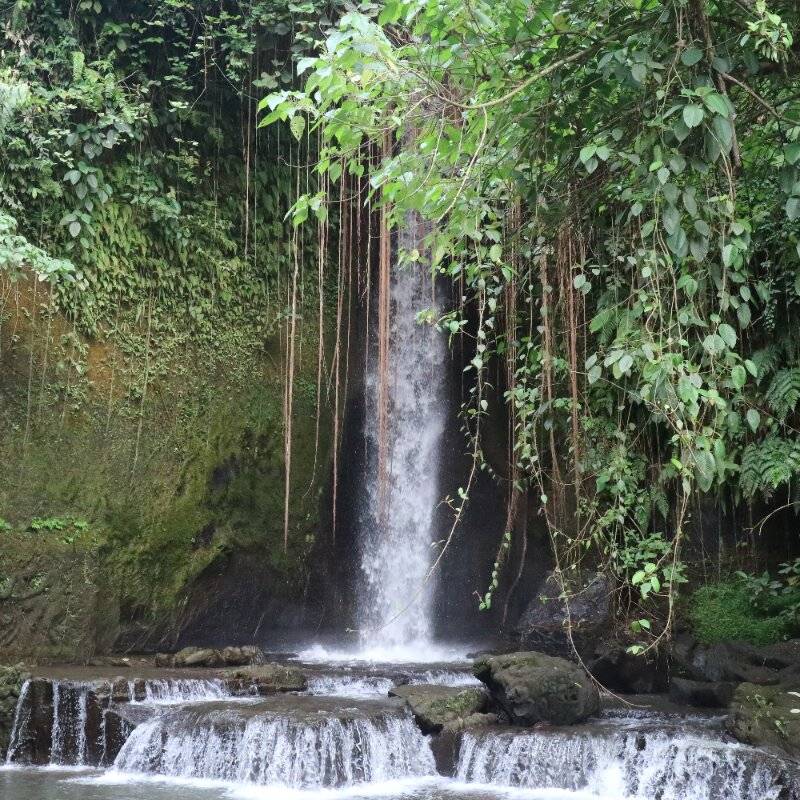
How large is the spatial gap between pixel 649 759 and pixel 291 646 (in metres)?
5.58

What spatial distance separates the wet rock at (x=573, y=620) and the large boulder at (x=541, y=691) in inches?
64.8

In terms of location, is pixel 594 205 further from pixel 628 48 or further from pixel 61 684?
pixel 61 684

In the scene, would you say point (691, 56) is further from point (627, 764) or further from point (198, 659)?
point (198, 659)

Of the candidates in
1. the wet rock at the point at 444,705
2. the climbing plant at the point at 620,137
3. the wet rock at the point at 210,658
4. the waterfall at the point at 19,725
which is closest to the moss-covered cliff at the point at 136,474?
the wet rock at the point at 210,658

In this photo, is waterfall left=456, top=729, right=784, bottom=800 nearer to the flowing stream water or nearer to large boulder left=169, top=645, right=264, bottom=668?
the flowing stream water

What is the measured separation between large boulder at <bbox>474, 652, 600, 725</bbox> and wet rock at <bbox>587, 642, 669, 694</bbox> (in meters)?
1.42

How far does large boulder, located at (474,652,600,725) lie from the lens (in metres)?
6.86

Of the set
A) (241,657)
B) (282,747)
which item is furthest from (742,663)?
(241,657)

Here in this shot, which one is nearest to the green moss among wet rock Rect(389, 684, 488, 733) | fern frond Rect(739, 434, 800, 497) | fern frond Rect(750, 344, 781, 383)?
fern frond Rect(739, 434, 800, 497)

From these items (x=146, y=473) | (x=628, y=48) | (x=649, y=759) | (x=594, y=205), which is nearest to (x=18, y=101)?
(x=146, y=473)

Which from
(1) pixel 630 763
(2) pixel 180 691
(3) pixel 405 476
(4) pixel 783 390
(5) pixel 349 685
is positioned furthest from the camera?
(3) pixel 405 476

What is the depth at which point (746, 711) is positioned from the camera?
6414 mm

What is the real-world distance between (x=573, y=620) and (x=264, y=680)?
3183 mm

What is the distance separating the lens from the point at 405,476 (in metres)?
11.3
